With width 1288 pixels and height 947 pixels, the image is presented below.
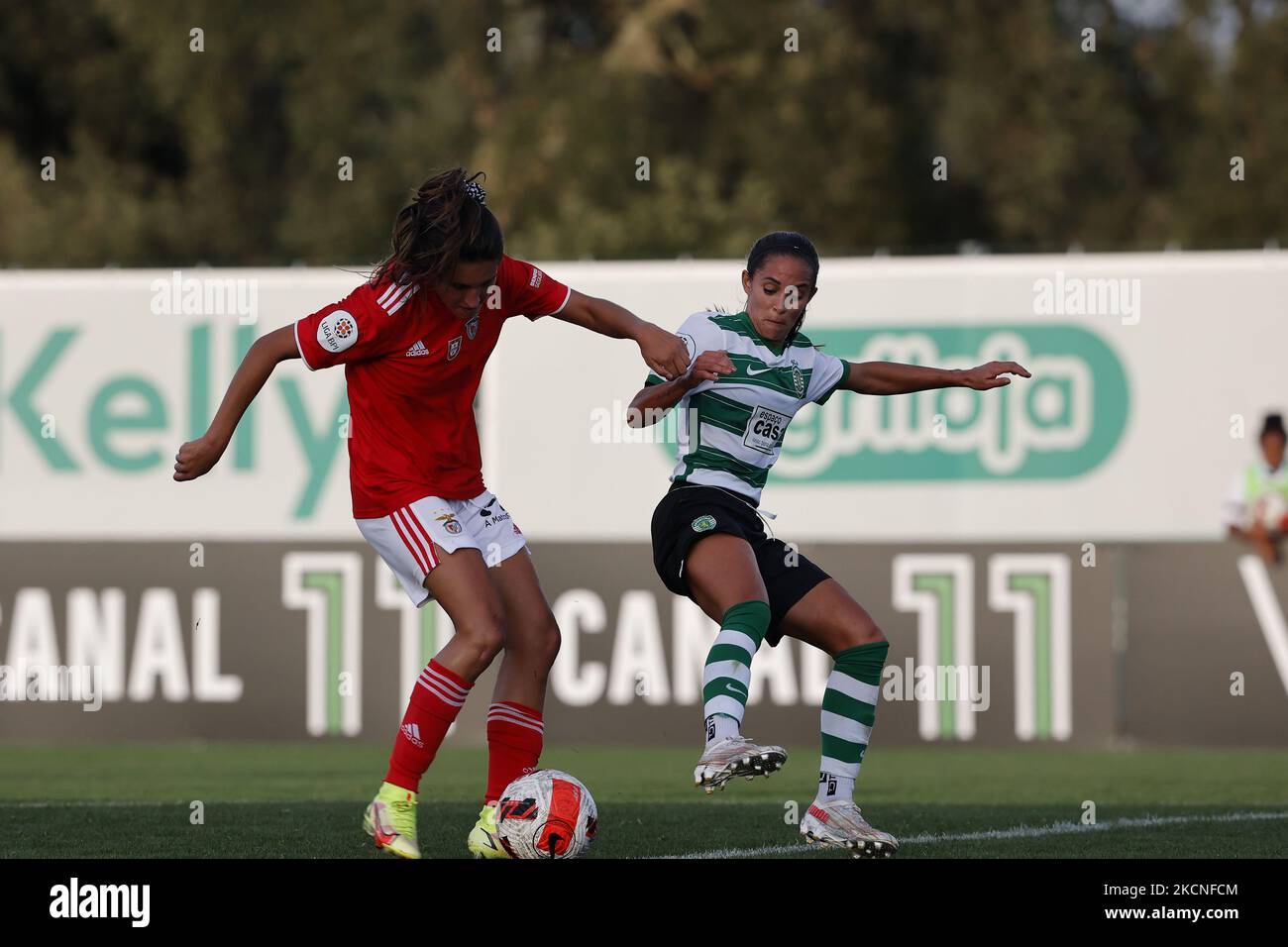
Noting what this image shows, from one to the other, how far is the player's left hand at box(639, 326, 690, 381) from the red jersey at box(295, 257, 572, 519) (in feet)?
1.80

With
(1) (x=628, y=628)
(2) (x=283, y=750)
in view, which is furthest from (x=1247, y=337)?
(2) (x=283, y=750)

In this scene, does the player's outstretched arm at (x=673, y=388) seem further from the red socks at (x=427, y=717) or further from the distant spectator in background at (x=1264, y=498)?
the distant spectator in background at (x=1264, y=498)

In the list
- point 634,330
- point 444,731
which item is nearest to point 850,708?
point 444,731

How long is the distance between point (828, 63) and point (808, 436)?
1453 centimetres

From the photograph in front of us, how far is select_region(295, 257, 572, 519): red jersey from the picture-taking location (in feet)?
22.0

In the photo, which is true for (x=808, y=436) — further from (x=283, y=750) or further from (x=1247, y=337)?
(x=283, y=750)

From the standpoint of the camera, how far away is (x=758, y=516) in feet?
23.6

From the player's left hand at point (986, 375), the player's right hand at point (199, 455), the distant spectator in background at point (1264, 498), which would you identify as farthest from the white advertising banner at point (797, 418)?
the player's right hand at point (199, 455)

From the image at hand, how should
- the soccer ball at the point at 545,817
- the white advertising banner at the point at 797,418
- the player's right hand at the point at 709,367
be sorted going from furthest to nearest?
the white advertising banner at the point at 797,418
the player's right hand at the point at 709,367
the soccer ball at the point at 545,817

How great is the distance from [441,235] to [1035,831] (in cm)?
320

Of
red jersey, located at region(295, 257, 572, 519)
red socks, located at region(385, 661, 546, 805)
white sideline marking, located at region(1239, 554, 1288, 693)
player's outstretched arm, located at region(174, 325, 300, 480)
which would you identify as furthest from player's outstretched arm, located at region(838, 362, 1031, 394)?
white sideline marking, located at region(1239, 554, 1288, 693)

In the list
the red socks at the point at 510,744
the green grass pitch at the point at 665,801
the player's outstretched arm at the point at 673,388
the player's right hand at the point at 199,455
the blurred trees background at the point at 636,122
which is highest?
the blurred trees background at the point at 636,122

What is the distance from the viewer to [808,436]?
47.8 feet

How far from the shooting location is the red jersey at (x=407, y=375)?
672 cm
